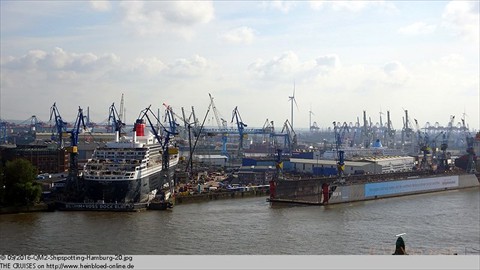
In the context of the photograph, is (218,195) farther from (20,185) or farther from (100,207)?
(20,185)

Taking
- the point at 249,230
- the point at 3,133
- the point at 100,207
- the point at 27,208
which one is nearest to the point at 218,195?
the point at 100,207

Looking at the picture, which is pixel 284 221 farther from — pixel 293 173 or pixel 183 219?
pixel 293 173

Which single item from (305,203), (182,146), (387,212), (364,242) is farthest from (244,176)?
(182,146)

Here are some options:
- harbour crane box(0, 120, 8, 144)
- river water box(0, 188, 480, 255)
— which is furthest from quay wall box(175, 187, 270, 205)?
harbour crane box(0, 120, 8, 144)

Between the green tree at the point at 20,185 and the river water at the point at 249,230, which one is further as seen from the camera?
the green tree at the point at 20,185

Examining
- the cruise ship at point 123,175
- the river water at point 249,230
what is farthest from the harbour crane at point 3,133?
the river water at point 249,230

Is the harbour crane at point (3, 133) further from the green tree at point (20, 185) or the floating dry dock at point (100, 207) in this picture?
the floating dry dock at point (100, 207)

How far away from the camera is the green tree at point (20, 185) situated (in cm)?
1056

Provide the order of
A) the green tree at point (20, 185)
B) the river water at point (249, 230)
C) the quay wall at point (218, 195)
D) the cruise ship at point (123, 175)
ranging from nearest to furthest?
the river water at point (249, 230)
the green tree at point (20, 185)
the cruise ship at point (123, 175)
the quay wall at point (218, 195)

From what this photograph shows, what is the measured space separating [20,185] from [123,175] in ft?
5.97

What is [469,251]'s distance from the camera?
6.98 meters

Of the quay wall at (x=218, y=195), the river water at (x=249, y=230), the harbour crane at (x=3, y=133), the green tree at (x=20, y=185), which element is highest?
the harbour crane at (x=3, y=133)

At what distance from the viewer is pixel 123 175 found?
36.6ft

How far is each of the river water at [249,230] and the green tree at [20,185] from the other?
0.58 meters
